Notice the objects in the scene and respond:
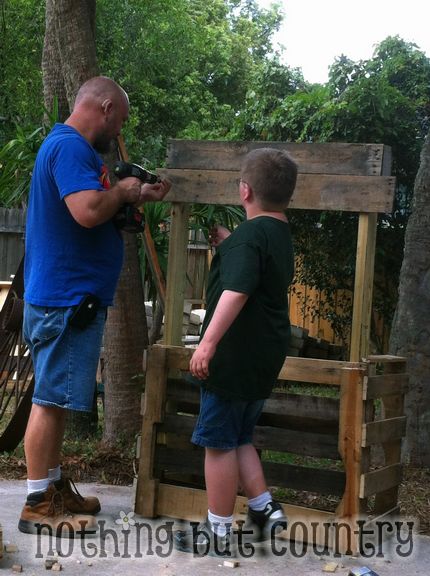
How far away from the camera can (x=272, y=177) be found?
11.7 feet

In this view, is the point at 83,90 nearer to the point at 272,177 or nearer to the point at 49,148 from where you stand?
the point at 49,148

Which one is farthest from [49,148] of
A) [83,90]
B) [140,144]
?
[140,144]

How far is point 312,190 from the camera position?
4020 mm

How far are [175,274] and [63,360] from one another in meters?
0.83

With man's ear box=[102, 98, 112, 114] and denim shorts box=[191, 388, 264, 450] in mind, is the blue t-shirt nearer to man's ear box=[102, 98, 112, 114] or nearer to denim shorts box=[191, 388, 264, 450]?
man's ear box=[102, 98, 112, 114]

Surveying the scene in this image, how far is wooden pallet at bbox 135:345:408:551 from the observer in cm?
380

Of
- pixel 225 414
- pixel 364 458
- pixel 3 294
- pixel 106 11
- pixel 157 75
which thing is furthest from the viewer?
pixel 157 75

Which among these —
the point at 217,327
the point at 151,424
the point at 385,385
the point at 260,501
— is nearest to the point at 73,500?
the point at 151,424

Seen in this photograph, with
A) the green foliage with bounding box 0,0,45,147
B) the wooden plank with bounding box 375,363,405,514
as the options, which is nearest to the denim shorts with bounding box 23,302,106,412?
the wooden plank with bounding box 375,363,405,514

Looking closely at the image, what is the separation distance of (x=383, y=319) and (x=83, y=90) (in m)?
7.80

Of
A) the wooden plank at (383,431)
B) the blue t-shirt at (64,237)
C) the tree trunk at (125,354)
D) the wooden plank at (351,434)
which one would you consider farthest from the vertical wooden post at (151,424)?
the tree trunk at (125,354)

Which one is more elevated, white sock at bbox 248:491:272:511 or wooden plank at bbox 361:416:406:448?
wooden plank at bbox 361:416:406:448

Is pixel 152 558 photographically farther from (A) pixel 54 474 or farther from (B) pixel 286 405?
(B) pixel 286 405

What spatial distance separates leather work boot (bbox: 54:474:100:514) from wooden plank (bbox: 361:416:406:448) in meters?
1.35
